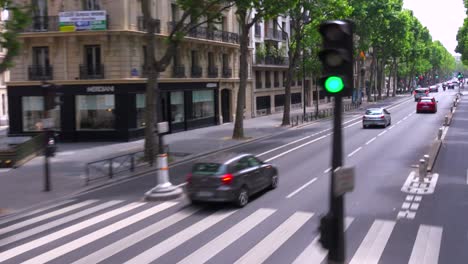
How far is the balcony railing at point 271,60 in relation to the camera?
55862 mm

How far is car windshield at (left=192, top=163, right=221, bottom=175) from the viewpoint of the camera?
14.6 m

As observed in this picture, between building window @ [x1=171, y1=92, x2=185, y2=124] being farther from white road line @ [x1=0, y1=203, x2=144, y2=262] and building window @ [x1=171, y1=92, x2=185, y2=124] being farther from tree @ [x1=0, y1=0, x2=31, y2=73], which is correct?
tree @ [x1=0, y1=0, x2=31, y2=73]

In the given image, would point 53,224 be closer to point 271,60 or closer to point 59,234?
point 59,234

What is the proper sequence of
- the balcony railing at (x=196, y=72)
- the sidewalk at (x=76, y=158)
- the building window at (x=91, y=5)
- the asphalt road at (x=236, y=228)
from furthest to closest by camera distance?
1. the balcony railing at (x=196, y=72)
2. the building window at (x=91, y=5)
3. the sidewalk at (x=76, y=158)
4. the asphalt road at (x=236, y=228)

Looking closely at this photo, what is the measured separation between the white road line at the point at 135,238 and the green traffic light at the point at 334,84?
6229mm

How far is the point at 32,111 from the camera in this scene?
3612 centimetres

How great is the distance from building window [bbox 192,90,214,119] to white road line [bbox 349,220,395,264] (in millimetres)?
30963

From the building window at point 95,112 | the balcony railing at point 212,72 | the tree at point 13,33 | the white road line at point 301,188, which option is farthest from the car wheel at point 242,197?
the balcony railing at point 212,72

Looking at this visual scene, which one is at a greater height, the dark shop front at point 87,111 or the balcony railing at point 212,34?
the balcony railing at point 212,34

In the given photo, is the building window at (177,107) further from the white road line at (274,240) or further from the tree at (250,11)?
the white road line at (274,240)

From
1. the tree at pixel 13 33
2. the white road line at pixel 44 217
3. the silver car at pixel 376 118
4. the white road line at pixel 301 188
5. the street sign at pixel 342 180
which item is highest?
the tree at pixel 13 33

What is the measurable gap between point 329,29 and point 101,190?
14172mm

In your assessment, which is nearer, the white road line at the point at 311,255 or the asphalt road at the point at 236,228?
the white road line at the point at 311,255

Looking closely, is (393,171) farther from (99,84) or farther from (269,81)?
(269,81)
